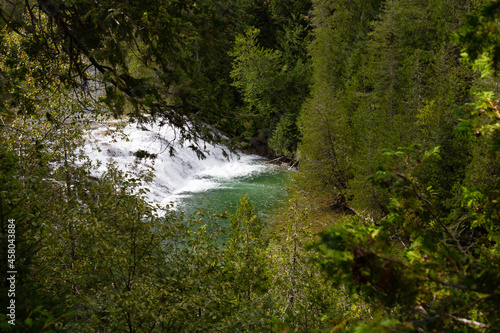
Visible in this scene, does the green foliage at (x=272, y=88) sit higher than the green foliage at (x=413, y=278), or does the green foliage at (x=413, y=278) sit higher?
the green foliage at (x=272, y=88)

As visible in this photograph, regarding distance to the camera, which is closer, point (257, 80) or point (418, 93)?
point (418, 93)

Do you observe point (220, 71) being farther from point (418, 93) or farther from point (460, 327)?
point (460, 327)

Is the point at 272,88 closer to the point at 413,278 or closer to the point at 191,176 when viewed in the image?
the point at 191,176

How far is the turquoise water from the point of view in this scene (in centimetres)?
1775

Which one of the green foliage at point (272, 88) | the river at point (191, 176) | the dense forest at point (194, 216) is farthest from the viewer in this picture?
the green foliage at point (272, 88)

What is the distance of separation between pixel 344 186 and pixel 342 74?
542 inches

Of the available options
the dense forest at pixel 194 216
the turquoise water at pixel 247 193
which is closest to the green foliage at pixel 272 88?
the turquoise water at pixel 247 193

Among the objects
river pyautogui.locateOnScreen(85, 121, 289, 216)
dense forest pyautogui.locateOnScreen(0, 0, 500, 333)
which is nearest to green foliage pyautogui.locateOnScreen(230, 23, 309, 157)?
river pyautogui.locateOnScreen(85, 121, 289, 216)

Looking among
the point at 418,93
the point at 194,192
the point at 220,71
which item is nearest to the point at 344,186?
the point at 418,93

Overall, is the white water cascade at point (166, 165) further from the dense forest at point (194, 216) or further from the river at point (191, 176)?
the dense forest at point (194, 216)

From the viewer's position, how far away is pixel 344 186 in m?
19.1

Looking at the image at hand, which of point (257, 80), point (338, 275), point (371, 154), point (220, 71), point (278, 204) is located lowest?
point (278, 204)

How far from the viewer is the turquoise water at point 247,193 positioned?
58.2 feet

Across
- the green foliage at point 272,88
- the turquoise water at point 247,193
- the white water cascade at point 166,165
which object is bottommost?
the turquoise water at point 247,193
